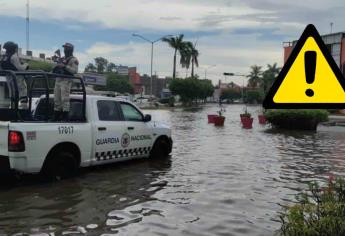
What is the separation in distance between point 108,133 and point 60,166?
1.44m

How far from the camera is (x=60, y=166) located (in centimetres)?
897

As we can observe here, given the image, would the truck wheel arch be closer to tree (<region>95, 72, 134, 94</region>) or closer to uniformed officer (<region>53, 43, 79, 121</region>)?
uniformed officer (<region>53, 43, 79, 121</region>)

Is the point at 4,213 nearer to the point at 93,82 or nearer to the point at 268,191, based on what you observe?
the point at 268,191

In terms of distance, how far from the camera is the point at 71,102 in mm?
9984

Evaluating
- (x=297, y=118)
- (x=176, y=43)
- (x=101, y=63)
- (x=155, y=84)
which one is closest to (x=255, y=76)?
(x=155, y=84)

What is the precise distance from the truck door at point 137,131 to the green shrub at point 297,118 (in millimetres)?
14244

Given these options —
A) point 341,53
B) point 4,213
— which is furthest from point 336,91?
A: point 341,53

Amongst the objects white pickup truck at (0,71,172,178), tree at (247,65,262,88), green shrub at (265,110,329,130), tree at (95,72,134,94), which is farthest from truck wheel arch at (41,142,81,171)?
tree at (247,65,262,88)

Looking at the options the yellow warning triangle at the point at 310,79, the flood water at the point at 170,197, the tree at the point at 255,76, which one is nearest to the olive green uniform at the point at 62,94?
the flood water at the point at 170,197

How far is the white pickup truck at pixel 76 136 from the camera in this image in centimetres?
803

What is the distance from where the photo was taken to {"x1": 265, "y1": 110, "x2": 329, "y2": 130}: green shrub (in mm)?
24359

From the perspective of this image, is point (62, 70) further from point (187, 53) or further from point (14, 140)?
point (187, 53)

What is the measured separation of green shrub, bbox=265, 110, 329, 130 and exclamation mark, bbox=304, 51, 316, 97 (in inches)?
878

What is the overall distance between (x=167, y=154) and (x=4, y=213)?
20.3 ft
